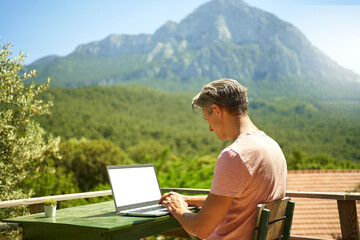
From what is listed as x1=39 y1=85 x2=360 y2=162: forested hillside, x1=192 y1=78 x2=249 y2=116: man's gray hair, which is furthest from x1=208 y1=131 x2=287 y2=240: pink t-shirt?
x1=39 y1=85 x2=360 y2=162: forested hillside

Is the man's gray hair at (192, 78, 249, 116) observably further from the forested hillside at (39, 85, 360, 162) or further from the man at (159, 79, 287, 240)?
the forested hillside at (39, 85, 360, 162)

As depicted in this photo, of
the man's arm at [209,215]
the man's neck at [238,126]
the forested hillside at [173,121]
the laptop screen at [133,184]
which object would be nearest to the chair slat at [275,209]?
the man's arm at [209,215]

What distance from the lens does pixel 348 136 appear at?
3169 centimetres

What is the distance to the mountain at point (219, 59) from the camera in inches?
2002

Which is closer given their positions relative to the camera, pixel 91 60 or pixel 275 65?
pixel 275 65

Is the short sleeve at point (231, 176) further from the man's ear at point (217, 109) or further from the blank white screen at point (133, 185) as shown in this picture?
the blank white screen at point (133, 185)

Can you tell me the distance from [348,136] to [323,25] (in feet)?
115

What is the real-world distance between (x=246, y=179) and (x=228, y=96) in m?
0.36

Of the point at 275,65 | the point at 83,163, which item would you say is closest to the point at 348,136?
the point at 83,163

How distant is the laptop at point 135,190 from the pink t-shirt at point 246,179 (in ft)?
1.77

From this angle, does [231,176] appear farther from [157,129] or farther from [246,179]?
[157,129]

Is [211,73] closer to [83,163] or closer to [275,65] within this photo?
[275,65]

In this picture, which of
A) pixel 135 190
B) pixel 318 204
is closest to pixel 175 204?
pixel 135 190

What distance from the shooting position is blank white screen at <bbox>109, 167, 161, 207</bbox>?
2.09 metres
